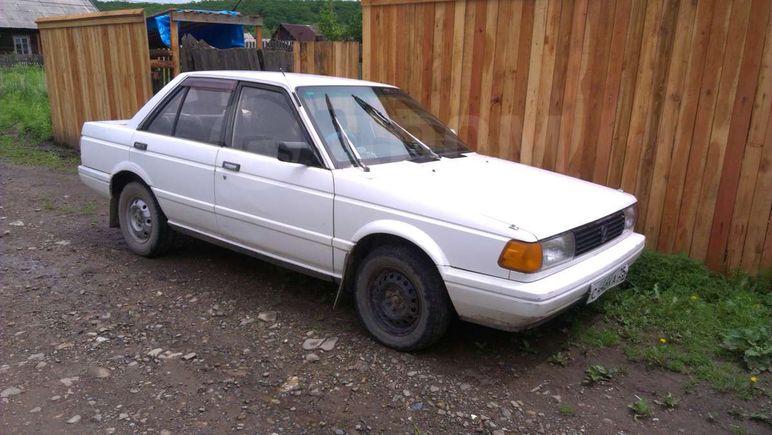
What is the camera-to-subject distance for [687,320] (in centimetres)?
428

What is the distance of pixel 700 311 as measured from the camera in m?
4.38

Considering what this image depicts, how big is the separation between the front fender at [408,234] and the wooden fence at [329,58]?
13.8 feet

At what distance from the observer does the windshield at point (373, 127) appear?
421 cm

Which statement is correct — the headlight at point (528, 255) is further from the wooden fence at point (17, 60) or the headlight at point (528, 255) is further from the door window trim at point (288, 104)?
the wooden fence at point (17, 60)

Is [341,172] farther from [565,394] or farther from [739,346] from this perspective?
[739,346]

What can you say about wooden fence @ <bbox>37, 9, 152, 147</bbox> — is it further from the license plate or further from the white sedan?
the license plate

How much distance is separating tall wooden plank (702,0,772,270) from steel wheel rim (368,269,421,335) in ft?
9.29

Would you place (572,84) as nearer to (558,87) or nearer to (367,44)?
(558,87)

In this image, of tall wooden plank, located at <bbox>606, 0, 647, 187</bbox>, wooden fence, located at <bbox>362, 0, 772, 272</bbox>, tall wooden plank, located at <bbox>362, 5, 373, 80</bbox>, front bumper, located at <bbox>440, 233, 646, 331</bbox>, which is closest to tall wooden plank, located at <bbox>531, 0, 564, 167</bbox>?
wooden fence, located at <bbox>362, 0, 772, 272</bbox>

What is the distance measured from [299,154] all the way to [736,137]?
3477 mm

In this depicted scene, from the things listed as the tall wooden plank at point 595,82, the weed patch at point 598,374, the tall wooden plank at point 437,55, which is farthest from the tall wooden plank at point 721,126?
the tall wooden plank at point 437,55

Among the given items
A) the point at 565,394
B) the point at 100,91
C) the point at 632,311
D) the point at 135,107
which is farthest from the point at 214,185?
the point at 100,91

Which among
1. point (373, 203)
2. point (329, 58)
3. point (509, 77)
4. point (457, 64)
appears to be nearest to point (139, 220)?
point (373, 203)

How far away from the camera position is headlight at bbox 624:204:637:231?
4224 mm
